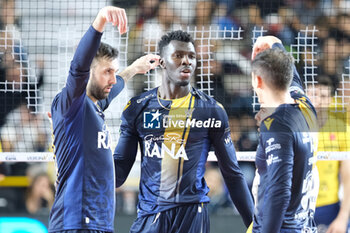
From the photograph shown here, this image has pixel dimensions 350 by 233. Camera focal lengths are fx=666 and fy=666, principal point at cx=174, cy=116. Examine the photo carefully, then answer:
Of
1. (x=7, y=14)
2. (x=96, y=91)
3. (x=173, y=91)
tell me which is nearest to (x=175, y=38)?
(x=173, y=91)

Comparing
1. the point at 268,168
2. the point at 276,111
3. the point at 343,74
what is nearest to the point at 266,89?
the point at 276,111

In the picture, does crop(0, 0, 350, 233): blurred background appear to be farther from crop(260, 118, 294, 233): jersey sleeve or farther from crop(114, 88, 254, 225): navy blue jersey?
crop(260, 118, 294, 233): jersey sleeve

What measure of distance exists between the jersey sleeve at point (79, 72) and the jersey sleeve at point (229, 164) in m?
1.54

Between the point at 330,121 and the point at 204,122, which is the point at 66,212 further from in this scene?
the point at 330,121

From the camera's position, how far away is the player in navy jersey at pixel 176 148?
6000 millimetres

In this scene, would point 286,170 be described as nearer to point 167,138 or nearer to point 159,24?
point 167,138

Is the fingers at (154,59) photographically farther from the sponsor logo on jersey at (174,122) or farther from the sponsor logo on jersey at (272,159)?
the sponsor logo on jersey at (272,159)

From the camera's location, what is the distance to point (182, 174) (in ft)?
19.8

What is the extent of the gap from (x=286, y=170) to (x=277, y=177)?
0.08m

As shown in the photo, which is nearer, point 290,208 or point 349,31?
point 290,208

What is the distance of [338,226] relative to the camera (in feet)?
23.3

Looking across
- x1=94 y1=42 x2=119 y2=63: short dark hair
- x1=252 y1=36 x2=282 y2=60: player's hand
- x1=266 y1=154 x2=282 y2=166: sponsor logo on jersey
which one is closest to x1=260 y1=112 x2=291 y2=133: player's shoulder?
x1=266 y1=154 x2=282 y2=166: sponsor logo on jersey

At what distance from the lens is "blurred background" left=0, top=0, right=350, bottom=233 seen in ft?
25.1

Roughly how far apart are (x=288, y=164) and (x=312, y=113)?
2.14ft
